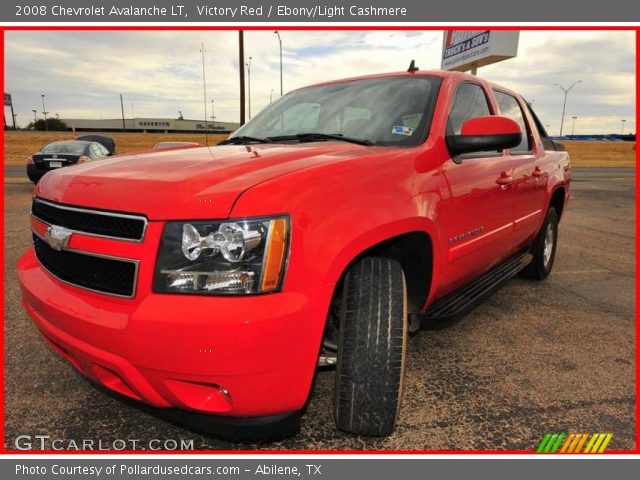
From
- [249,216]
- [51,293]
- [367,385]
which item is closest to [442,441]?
[367,385]

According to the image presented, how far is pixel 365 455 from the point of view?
2031 mm

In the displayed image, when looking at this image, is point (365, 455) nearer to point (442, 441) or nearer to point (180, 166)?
point (442, 441)

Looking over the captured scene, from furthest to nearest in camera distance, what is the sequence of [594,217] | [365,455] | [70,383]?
1. [594,217]
2. [70,383]
3. [365,455]

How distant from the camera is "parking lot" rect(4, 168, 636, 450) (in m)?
2.17

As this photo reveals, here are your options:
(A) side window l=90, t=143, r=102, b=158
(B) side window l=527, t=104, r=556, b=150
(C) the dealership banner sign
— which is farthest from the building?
(B) side window l=527, t=104, r=556, b=150

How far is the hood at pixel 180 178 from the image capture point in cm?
164

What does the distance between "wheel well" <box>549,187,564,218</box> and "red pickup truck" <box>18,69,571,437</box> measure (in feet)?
8.02

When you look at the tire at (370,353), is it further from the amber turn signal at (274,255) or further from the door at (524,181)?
the door at (524,181)

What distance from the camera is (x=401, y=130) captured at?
2584 mm

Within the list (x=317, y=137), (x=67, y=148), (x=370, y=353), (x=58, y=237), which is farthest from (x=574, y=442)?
(x=67, y=148)

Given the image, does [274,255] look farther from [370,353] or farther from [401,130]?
[401,130]

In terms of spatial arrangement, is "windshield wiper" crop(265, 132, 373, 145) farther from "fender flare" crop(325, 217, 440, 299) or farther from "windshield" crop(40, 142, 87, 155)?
"windshield" crop(40, 142, 87, 155)

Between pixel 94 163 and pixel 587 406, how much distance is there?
9.33 ft

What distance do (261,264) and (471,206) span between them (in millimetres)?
1612
